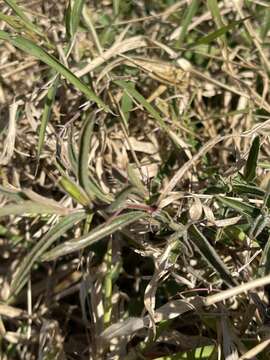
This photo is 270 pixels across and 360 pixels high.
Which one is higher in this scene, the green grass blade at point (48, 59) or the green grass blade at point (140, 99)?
the green grass blade at point (48, 59)

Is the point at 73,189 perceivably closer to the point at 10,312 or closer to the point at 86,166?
the point at 86,166

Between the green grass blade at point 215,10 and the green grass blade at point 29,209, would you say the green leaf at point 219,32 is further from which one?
the green grass blade at point 29,209

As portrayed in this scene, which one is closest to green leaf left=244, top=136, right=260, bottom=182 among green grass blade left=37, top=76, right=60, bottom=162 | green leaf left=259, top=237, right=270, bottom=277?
green leaf left=259, top=237, right=270, bottom=277

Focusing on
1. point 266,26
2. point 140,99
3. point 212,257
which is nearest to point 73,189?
point 212,257

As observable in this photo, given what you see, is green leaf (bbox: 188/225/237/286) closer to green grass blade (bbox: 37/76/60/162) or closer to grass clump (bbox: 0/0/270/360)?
grass clump (bbox: 0/0/270/360)

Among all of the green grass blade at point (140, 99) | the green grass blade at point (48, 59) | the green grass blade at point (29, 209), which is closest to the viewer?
the green grass blade at point (29, 209)

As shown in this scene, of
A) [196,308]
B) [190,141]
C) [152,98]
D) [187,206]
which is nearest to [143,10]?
[152,98]

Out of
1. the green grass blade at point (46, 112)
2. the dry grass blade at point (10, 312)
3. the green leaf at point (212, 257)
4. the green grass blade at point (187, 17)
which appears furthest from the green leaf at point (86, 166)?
the green grass blade at point (187, 17)
